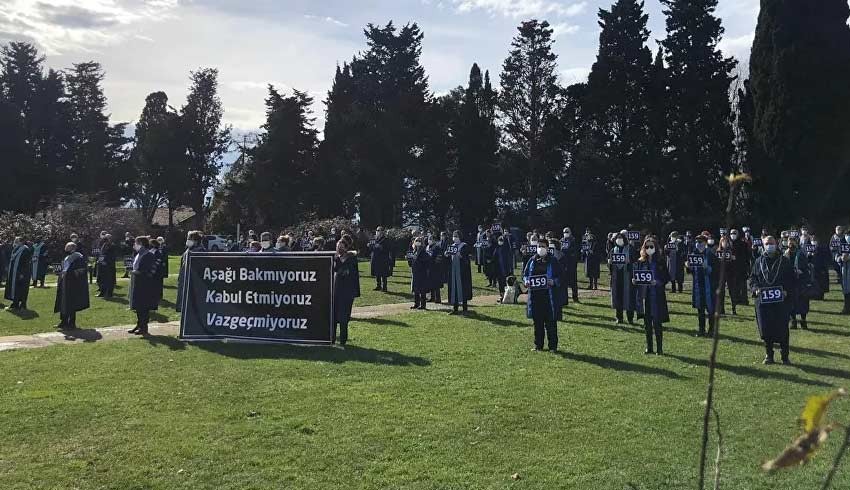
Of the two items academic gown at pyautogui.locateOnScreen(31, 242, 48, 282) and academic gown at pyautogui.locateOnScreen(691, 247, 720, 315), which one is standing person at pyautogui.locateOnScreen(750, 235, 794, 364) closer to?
academic gown at pyautogui.locateOnScreen(691, 247, 720, 315)

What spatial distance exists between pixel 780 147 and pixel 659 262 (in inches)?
1027

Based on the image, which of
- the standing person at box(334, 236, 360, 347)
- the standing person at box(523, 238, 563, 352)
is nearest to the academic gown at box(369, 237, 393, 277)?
the standing person at box(334, 236, 360, 347)

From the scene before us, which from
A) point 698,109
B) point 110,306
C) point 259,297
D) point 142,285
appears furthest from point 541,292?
point 698,109

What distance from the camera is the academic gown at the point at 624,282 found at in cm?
1608

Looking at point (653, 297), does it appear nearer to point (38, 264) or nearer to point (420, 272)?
point (420, 272)

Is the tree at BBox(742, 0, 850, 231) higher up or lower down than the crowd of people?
higher up

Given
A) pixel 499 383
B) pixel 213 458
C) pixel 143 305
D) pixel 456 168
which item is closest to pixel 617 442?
pixel 499 383

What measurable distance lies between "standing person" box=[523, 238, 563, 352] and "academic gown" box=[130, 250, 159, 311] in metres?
8.02

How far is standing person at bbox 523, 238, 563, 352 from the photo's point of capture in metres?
12.2

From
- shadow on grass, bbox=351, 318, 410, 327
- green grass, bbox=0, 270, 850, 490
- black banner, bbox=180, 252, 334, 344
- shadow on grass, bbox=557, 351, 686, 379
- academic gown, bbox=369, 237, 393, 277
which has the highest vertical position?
academic gown, bbox=369, 237, 393, 277

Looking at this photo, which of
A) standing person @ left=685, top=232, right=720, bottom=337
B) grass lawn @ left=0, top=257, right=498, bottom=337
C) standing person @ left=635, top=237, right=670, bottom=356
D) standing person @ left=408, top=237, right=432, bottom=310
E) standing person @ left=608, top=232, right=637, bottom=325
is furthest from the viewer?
standing person @ left=408, top=237, right=432, bottom=310

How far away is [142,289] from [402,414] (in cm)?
875

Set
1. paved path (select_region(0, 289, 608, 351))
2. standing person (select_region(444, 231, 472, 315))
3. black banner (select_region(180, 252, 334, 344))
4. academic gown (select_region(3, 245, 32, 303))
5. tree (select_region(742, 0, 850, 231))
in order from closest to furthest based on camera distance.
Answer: black banner (select_region(180, 252, 334, 344))
paved path (select_region(0, 289, 608, 351))
standing person (select_region(444, 231, 472, 315))
academic gown (select_region(3, 245, 32, 303))
tree (select_region(742, 0, 850, 231))

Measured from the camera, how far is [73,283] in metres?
15.9
